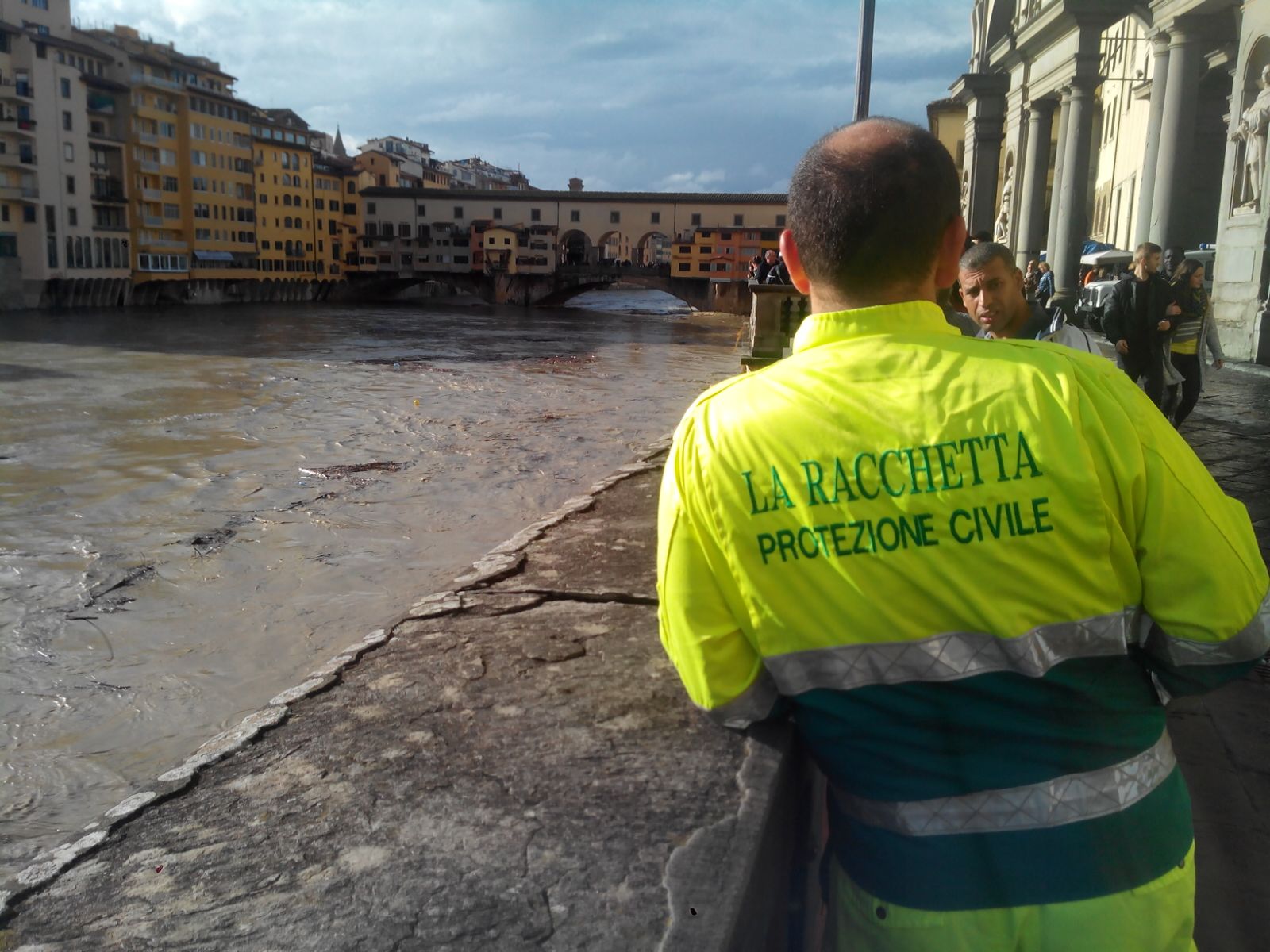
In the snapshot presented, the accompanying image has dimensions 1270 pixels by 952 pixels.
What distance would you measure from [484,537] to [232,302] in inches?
2351

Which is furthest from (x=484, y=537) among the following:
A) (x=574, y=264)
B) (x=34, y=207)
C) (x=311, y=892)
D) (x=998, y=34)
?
(x=574, y=264)

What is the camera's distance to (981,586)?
1240 mm

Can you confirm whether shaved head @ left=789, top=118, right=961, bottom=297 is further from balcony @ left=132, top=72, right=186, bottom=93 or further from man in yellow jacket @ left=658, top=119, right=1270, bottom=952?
balcony @ left=132, top=72, right=186, bottom=93

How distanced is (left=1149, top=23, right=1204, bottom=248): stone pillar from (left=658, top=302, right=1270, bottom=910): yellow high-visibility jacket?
15.6 meters

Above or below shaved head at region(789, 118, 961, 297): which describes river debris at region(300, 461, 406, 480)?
below

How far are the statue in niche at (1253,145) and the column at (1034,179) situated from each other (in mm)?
6675

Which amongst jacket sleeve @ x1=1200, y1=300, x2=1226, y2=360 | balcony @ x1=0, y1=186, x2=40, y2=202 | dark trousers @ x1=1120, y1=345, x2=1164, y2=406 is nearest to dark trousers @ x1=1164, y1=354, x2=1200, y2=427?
jacket sleeve @ x1=1200, y1=300, x2=1226, y2=360

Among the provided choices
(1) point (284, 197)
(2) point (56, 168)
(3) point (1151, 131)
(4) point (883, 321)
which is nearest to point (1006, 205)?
(3) point (1151, 131)

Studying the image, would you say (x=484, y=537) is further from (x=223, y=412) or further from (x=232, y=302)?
(x=232, y=302)

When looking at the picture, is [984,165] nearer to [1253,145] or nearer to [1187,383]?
[1253,145]

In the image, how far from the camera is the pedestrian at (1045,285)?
15.1 meters

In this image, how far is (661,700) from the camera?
224cm

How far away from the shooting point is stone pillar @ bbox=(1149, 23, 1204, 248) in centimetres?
1520

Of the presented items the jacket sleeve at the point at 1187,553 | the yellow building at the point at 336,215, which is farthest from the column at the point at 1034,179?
the yellow building at the point at 336,215
